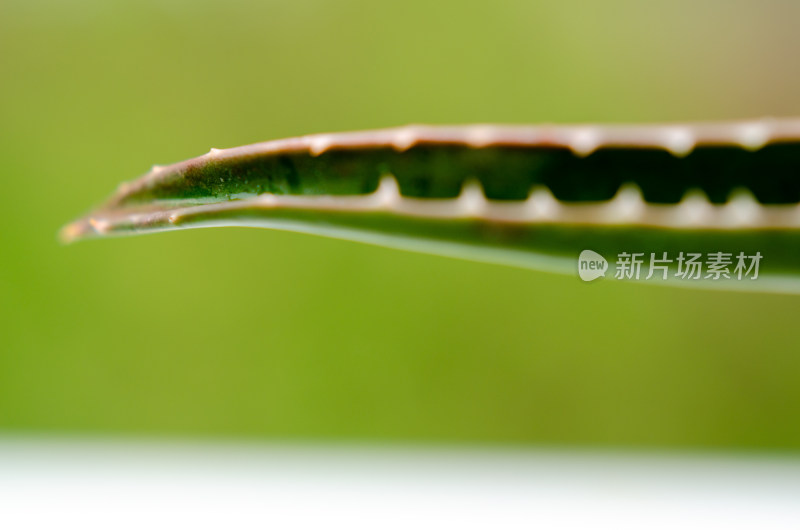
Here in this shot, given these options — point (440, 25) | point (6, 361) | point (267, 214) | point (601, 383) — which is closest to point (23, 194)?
point (6, 361)

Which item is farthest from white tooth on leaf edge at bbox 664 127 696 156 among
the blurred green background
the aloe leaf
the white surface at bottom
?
the blurred green background

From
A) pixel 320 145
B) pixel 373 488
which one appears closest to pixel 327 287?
pixel 373 488

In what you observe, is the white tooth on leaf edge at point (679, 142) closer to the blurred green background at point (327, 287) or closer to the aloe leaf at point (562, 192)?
the aloe leaf at point (562, 192)

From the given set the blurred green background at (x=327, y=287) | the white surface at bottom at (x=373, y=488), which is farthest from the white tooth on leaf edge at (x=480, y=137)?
the blurred green background at (x=327, y=287)

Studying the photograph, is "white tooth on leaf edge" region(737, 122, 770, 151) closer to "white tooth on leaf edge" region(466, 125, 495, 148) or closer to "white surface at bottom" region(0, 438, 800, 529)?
"white tooth on leaf edge" region(466, 125, 495, 148)

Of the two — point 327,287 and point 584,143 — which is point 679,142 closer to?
point 584,143

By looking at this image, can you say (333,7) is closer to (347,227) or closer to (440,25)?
(440,25)

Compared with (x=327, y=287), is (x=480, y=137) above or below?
below

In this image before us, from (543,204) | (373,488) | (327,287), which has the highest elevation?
(327,287)
